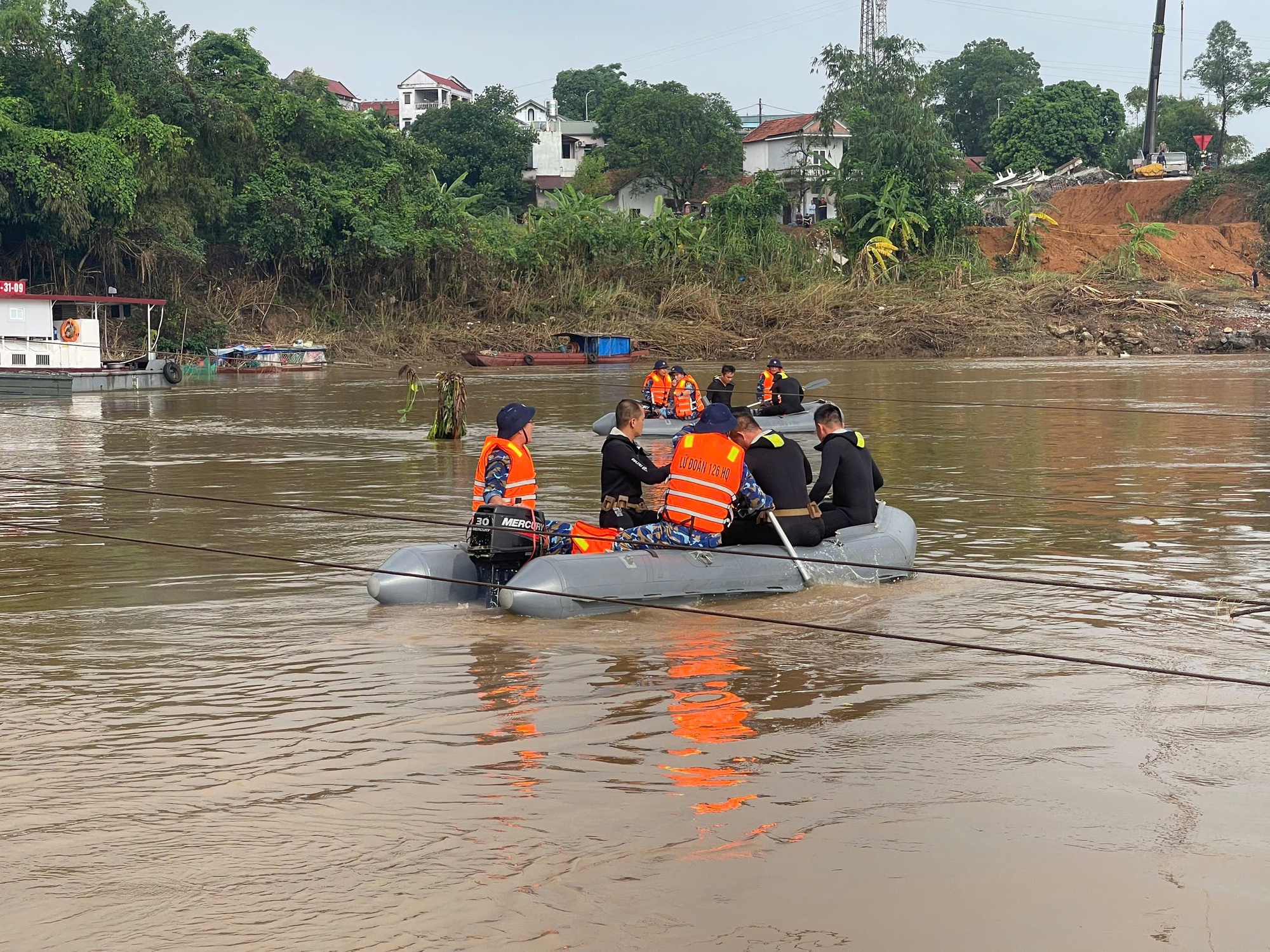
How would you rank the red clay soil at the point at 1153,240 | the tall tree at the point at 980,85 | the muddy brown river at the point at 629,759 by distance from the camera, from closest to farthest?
the muddy brown river at the point at 629,759
the red clay soil at the point at 1153,240
the tall tree at the point at 980,85

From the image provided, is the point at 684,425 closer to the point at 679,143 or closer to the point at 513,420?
the point at 513,420

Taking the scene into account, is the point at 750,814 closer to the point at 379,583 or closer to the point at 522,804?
the point at 522,804

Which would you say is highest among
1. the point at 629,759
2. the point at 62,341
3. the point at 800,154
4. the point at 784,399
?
the point at 800,154

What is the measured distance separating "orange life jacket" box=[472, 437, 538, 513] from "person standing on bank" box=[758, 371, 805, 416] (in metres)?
12.7

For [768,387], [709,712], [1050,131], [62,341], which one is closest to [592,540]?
[709,712]

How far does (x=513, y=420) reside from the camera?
9102 mm

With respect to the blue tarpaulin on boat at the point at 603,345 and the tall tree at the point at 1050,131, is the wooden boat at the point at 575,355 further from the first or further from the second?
the tall tree at the point at 1050,131

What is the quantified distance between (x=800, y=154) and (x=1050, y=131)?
1456 centimetres

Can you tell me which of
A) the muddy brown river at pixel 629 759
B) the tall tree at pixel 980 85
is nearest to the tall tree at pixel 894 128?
the tall tree at pixel 980 85

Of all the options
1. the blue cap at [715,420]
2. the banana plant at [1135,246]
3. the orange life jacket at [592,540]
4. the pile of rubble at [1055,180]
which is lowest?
the orange life jacket at [592,540]

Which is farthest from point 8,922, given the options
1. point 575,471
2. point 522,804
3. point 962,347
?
point 962,347

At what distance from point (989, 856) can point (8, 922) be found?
11.1ft

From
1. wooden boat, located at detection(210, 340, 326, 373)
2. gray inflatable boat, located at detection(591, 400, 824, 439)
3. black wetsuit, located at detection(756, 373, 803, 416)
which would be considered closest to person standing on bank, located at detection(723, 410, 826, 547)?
gray inflatable boat, located at detection(591, 400, 824, 439)

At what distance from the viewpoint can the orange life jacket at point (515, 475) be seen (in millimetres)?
9156
